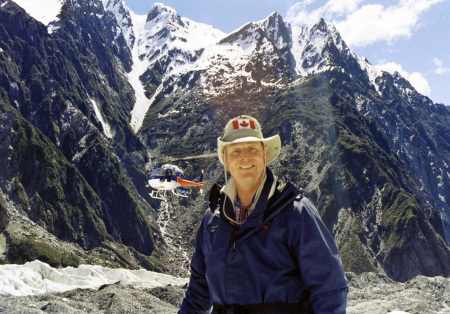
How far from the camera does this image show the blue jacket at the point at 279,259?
3.26 meters

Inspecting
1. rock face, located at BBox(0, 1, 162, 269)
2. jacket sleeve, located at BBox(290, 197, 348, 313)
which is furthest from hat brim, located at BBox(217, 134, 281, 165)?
rock face, located at BBox(0, 1, 162, 269)

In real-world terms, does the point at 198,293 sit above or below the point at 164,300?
above

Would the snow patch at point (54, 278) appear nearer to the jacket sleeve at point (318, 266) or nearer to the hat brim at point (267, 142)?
the hat brim at point (267, 142)

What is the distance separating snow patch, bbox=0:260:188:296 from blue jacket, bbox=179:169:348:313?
3273cm

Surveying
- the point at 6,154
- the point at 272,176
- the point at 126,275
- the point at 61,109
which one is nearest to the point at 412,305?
the point at 272,176

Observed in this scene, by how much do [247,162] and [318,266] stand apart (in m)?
1.15

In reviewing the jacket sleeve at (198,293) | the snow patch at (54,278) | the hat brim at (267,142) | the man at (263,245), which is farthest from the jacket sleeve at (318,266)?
the snow patch at (54,278)

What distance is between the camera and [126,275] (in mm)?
55531

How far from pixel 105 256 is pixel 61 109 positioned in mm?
74477

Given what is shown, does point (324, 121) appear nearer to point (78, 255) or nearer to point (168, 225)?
point (168, 225)

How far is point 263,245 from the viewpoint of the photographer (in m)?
3.49

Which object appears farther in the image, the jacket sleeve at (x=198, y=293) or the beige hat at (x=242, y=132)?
the jacket sleeve at (x=198, y=293)

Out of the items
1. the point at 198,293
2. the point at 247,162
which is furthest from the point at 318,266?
→ the point at 198,293

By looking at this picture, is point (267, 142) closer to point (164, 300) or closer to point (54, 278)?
point (164, 300)
